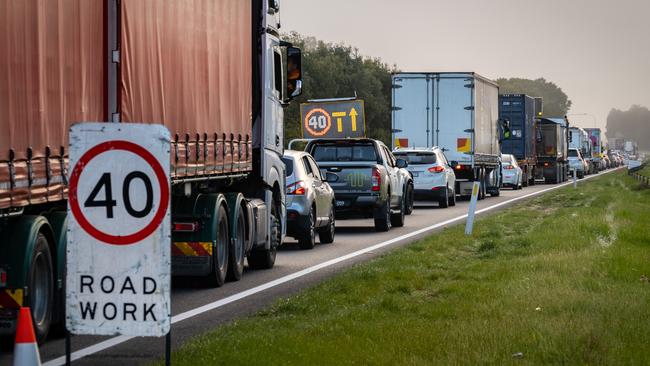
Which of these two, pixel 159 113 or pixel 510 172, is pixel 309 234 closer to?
pixel 159 113

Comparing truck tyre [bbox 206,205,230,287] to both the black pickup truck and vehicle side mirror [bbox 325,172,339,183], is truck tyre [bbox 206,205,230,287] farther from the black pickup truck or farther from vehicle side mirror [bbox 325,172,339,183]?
the black pickup truck

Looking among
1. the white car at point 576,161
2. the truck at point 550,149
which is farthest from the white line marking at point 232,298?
the white car at point 576,161

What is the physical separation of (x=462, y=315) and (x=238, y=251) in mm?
5375

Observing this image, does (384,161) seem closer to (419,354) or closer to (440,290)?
(440,290)

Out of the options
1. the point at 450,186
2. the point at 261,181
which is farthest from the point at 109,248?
the point at 450,186

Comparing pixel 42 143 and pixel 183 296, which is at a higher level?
pixel 42 143

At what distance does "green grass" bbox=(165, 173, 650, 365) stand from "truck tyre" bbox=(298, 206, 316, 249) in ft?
8.40

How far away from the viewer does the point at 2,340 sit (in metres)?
11.2

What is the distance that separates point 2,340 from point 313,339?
2457 millimetres

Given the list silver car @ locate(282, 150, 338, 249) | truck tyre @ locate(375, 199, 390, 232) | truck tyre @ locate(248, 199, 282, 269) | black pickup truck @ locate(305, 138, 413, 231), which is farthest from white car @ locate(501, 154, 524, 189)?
truck tyre @ locate(248, 199, 282, 269)

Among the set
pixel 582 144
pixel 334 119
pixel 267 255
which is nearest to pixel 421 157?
pixel 334 119

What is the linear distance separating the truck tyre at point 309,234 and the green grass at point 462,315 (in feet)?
8.40

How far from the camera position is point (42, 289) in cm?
1109

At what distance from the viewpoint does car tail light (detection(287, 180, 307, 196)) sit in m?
22.4
